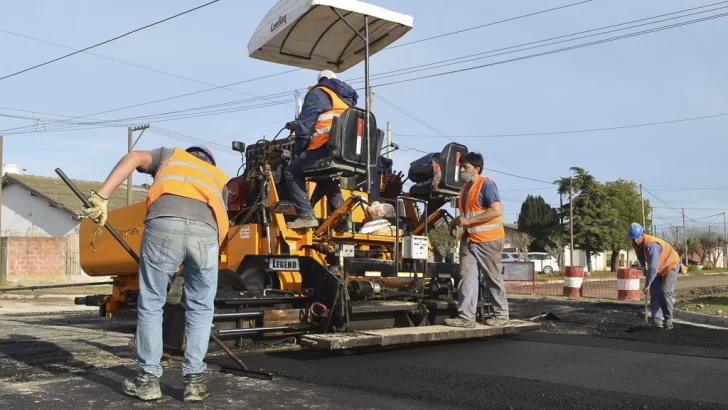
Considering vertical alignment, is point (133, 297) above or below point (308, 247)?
below

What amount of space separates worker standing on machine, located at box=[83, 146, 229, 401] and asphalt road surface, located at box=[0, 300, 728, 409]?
201mm

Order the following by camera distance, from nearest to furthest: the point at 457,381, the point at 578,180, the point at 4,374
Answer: the point at 457,381 < the point at 4,374 < the point at 578,180

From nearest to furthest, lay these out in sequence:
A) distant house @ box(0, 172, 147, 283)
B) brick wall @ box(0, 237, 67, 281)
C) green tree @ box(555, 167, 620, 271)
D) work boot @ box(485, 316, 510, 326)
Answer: work boot @ box(485, 316, 510, 326), brick wall @ box(0, 237, 67, 281), distant house @ box(0, 172, 147, 283), green tree @ box(555, 167, 620, 271)

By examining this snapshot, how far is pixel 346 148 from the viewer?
21.0 feet

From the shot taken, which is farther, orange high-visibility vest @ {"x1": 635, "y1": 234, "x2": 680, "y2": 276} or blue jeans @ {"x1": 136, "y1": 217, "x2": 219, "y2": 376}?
orange high-visibility vest @ {"x1": 635, "y1": 234, "x2": 680, "y2": 276}

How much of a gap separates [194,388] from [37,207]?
36082 mm

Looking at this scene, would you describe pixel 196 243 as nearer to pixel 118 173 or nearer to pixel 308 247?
pixel 118 173

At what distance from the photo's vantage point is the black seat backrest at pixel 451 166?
7656 millimetres

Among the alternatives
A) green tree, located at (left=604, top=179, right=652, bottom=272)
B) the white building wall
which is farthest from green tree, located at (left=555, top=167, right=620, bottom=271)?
the white building wall

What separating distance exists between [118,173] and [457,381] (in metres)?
2.58

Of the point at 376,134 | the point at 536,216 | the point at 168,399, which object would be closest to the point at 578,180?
the point at 536,216

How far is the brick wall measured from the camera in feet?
95.1

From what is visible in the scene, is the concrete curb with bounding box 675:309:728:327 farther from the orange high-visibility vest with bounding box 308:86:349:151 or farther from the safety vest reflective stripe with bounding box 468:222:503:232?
the orange high-visibility vest with bounding box 308:86:349:151

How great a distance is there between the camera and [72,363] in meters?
5.59
